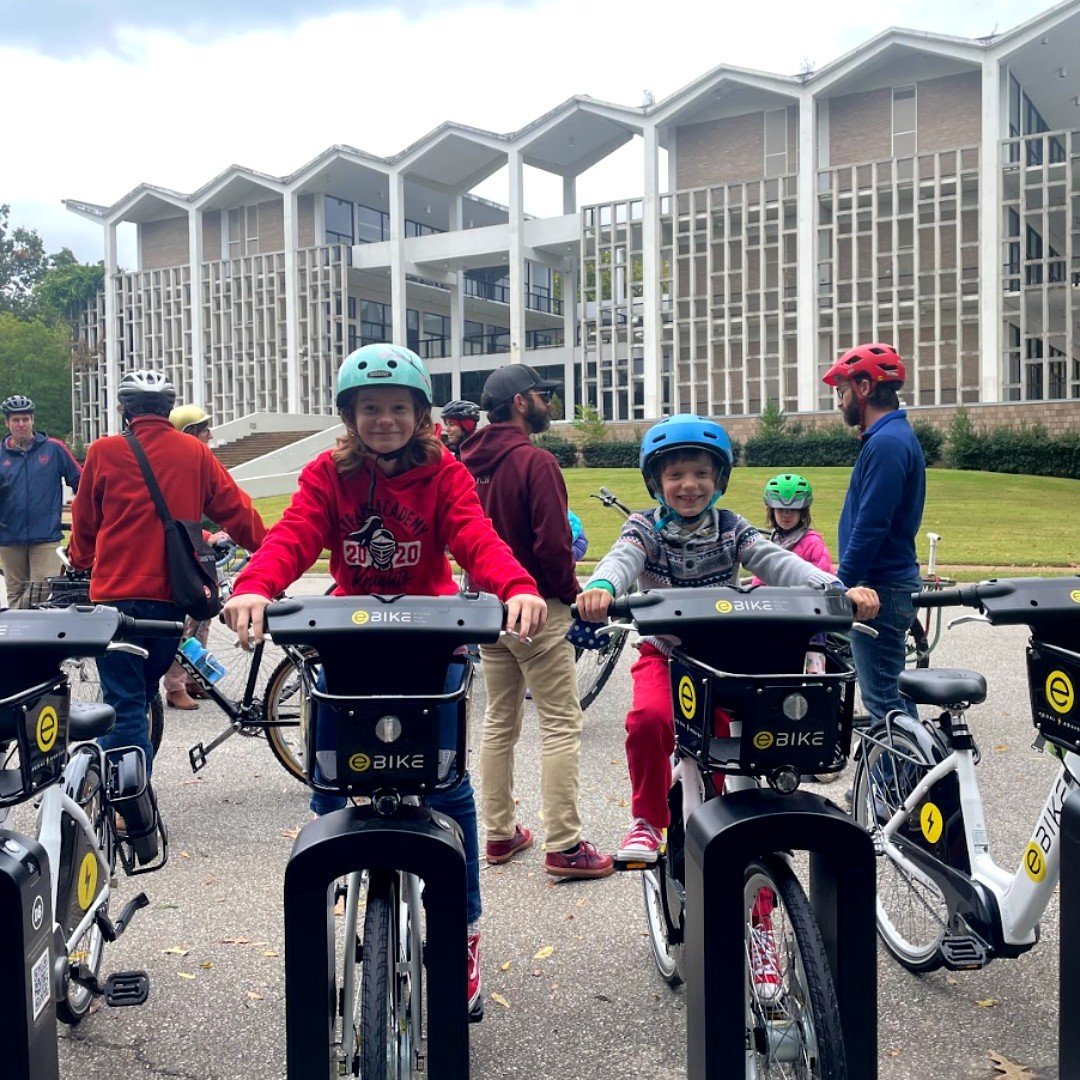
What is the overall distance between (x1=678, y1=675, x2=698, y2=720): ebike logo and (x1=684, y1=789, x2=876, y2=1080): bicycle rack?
0.26 metres

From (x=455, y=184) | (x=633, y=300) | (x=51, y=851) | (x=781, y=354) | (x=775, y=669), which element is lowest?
(x=51, y=851)

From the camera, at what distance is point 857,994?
8.17ft

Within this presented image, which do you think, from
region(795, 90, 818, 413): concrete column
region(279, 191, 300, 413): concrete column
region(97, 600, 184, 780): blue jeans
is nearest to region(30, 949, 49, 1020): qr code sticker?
region(97, 600, 184, 780): blue jeans

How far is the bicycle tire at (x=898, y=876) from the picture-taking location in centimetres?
361

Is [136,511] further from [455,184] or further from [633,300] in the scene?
[455,184]

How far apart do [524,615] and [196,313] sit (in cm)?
4948

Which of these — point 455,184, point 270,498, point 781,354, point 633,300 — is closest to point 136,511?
point 270,498

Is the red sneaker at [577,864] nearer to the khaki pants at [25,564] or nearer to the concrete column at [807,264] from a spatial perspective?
the khaki pants at [25,564]

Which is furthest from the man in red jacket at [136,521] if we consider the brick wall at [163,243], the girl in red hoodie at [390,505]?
the brick wall at [163,243]

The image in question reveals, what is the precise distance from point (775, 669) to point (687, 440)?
1.04m

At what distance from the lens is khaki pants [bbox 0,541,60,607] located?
992 cm

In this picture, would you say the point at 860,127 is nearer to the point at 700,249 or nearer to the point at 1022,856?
the point at 700,249

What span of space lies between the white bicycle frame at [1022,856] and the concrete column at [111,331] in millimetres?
51591

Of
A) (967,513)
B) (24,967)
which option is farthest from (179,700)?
(967,513)
